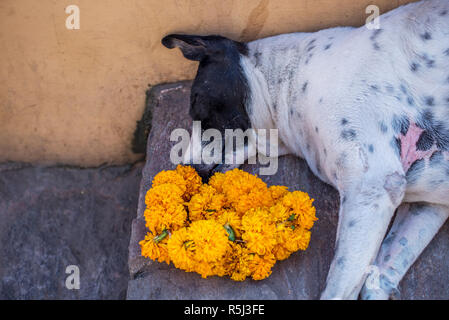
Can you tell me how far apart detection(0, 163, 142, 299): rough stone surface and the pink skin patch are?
1.68 metres

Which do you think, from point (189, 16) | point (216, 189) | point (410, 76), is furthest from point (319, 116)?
point (189, 16)

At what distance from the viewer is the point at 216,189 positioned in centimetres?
255

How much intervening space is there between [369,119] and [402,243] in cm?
57

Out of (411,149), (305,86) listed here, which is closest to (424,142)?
(411,149)

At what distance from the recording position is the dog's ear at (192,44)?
2691 mm

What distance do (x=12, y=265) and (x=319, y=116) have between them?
6.30 feet

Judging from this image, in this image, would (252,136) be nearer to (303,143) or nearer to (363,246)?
(303,143)

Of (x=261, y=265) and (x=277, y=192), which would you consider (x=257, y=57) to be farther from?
(x=261, y=265)

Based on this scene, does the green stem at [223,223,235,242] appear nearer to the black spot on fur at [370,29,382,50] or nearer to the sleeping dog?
the sleeping dog

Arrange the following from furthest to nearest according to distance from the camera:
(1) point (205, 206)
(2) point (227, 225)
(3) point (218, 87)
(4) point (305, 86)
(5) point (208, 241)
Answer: (3) point (218, 87), (4) point (305, 86), (1) point (205, 206), (2) point (227, 225), (5) point (208, 241)

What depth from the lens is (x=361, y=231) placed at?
2.21 metres

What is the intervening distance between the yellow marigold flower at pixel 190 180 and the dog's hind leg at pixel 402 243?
853 mm

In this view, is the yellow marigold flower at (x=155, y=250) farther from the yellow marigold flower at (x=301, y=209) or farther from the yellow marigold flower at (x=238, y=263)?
the yellow marigold flower at (x=301, y=209)

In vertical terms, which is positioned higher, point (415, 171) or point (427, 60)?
point (427, 60)
